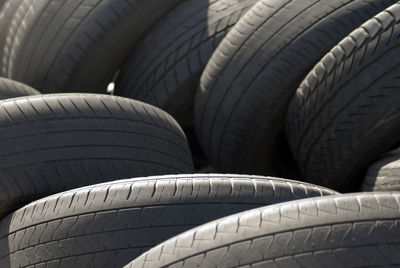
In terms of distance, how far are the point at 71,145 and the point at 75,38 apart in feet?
3.28

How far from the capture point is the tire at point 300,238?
2.10 meters

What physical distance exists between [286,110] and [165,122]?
1.91 ft

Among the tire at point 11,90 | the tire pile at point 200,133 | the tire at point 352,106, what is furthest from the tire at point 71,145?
the tire at point 352,106

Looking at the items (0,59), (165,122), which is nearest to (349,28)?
(165,122)

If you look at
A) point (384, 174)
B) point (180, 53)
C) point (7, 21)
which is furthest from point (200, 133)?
point (7, 21)

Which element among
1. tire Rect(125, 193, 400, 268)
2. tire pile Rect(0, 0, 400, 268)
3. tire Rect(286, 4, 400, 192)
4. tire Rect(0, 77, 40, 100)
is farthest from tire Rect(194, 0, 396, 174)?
tire Rect(125, 193, 400, 268)

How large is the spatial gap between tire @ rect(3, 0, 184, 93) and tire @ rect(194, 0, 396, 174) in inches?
20.3

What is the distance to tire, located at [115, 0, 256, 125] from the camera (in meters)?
3.94

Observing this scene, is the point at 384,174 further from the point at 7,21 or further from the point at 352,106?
the point at 7,21

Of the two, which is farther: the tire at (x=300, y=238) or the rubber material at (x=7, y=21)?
the rubber material at (x=7, y=21)

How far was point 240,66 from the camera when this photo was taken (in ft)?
11.8

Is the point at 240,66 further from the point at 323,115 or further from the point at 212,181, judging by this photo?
the point at 212,181

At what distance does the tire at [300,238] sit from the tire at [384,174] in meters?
0.87

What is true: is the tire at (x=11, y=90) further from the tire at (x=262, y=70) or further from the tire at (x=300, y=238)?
Result: the tire at (x=300, y=238)
